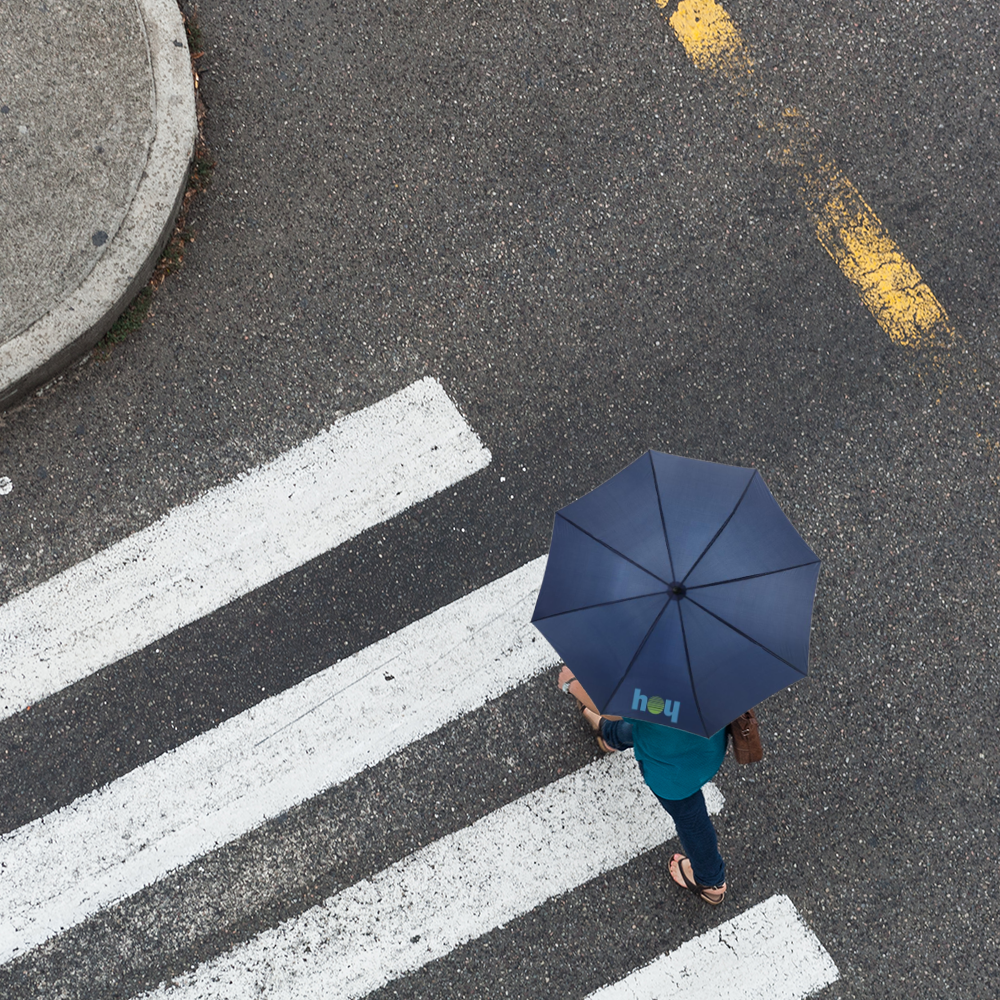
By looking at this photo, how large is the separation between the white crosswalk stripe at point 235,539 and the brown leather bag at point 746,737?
5.49 ft

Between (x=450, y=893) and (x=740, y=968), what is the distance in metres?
1.32

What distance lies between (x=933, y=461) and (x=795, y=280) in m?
1.09

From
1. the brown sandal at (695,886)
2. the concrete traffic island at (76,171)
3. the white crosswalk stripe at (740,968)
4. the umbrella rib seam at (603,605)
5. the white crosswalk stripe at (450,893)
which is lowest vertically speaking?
the white crosswalk stripe at (740,968)

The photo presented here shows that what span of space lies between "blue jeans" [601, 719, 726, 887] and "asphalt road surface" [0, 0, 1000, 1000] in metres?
0.33

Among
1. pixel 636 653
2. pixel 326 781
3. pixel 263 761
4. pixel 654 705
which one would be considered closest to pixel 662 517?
pixel 636 653

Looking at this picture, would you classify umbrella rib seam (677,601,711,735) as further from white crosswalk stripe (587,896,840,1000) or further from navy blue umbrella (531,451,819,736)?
white crosswalk stripe (587,896,840,1000)

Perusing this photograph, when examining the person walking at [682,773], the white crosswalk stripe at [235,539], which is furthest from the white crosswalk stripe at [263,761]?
the white crosswalk stripe at [235,539]

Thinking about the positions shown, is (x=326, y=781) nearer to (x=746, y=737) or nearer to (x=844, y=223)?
(x=746, y=737)

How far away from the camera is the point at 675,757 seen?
2.90m

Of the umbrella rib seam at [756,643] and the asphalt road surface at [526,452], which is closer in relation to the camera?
the umbrella rib seam at [756,643]

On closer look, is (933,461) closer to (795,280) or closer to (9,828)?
(795,280)

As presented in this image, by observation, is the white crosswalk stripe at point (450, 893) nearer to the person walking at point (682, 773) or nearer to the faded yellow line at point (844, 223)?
the person walking at point (682, 773)

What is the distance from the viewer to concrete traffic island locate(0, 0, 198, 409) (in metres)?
3.68

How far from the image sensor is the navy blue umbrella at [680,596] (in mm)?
2637
